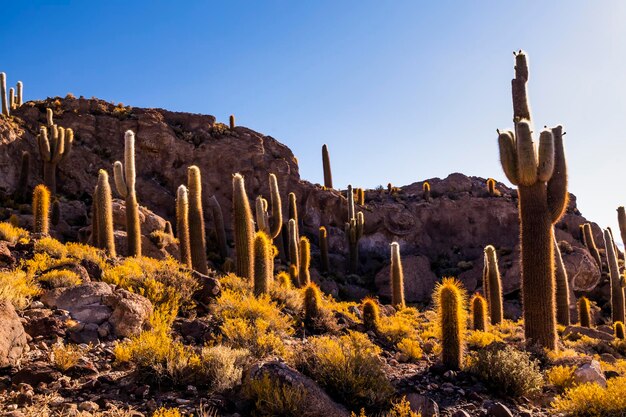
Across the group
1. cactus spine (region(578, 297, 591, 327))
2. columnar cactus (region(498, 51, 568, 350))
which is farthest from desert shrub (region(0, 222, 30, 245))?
cactus spine (region(578, 297, 591, 327))

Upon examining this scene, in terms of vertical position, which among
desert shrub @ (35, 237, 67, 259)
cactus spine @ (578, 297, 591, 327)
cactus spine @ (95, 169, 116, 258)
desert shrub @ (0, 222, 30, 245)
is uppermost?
cactus spine @ (95, 169, 116, 258)

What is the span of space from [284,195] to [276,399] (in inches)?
1299

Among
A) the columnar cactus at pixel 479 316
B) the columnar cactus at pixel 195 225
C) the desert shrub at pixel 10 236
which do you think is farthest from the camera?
the columnar cactus at pixel 195 225

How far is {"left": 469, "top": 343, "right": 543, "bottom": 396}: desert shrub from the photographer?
7.78 m

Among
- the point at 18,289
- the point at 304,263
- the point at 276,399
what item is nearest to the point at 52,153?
the point at 304,263

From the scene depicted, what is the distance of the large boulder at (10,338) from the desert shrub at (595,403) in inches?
305

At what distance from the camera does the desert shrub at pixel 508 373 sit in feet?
25.5

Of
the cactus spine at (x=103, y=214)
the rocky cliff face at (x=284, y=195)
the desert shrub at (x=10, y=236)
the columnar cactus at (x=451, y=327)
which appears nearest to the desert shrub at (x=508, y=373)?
the columnar cactus at (x=451, y=327)

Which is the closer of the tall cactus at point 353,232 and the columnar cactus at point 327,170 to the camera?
the tall cactus at point 353,232

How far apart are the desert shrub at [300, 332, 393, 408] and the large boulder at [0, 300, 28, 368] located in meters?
3.99

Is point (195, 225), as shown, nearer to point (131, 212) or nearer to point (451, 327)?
Result: point (131, 212)

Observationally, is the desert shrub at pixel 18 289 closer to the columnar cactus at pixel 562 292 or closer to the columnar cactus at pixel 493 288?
the columnar cactus at pixel 493 288

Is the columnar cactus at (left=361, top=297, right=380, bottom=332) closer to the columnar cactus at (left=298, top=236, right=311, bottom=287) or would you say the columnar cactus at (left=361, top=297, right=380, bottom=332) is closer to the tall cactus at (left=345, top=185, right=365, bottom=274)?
the columnar cactus at (left=298, top=236, right=311, bottom=287)

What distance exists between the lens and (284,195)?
126ft
